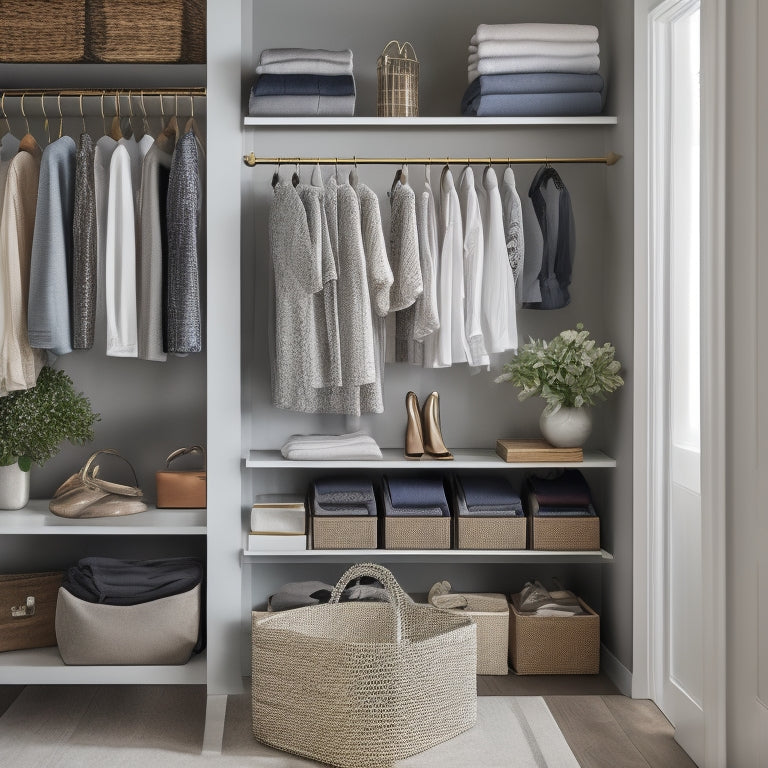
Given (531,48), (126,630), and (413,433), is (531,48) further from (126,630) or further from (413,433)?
(126,630)

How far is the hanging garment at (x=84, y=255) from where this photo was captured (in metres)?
2.70

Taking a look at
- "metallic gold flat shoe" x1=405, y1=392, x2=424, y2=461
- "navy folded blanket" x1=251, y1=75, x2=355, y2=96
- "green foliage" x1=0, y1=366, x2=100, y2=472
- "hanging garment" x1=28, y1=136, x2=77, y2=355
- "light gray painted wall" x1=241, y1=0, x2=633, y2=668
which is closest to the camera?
"hanging garment" x1=28, y1=136, x2=77, y2=355

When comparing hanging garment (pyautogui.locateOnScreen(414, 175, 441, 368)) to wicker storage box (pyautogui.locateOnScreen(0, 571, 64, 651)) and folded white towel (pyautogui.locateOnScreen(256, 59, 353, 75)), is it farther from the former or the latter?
wicker storage box (pyautogui.locateOnScreen(0, 571, 64, 651))

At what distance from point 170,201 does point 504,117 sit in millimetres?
1157

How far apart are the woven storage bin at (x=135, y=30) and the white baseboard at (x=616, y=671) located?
96.7 inches

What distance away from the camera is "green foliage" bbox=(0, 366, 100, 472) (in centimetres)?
278

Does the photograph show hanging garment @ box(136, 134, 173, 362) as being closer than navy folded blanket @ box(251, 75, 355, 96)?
Yes

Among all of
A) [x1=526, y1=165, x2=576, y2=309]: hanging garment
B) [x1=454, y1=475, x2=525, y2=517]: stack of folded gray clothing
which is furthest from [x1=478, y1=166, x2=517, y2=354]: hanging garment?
[x1=454, y1=475, x2=525, y2=517]: stack of folded gray clothing

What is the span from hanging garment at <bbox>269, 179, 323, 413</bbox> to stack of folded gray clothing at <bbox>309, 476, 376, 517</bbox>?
0.33m

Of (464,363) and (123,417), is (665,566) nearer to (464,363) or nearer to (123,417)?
(464,363)

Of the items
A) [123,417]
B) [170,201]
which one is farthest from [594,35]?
[123,417]

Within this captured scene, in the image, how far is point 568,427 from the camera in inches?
116

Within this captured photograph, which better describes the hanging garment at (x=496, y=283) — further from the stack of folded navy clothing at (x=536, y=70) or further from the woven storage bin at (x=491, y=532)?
the woven storage bin at (x=491, y=532)

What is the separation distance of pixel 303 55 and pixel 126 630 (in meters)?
1.92
